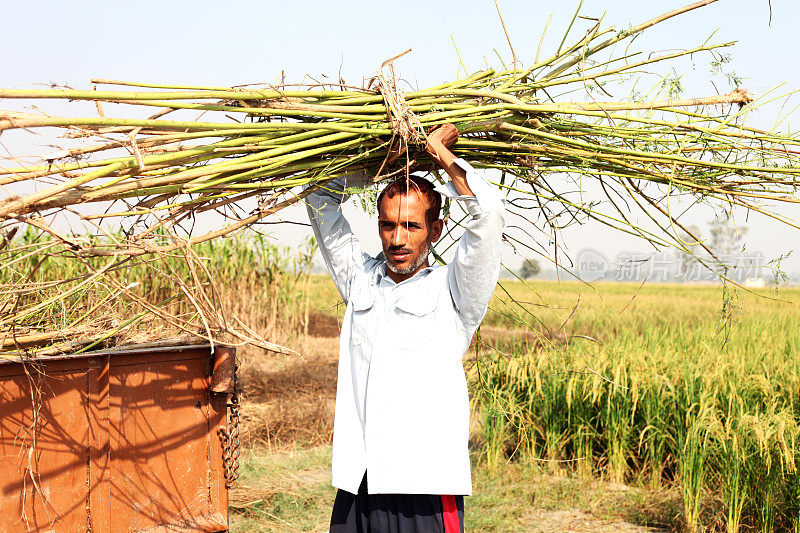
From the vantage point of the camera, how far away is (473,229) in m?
1.98

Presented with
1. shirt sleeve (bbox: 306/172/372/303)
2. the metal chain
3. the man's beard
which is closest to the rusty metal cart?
the metal chain

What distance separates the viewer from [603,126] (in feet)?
7.36

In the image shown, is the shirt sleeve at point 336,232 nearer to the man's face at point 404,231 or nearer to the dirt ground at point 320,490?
the man's face at point 404,231

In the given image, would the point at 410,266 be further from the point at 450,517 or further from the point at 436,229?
the point at 450,517

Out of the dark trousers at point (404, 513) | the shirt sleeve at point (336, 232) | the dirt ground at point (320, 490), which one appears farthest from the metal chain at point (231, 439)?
the dirt ground at point (320, 490)

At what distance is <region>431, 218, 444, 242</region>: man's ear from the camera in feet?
7.52

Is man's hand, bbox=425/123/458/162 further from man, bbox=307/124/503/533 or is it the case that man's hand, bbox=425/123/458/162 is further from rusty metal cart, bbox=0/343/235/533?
rusty metal cart, bbox=0/343/235/533

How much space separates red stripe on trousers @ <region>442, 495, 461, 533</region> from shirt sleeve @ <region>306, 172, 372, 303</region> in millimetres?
754

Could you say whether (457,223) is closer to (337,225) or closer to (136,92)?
(337,225)

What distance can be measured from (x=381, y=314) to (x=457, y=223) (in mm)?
520

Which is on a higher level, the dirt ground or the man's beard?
the man's beard

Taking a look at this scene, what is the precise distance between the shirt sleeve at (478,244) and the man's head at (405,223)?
114mm

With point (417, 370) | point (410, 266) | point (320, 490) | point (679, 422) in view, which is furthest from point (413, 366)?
point (320, 490)

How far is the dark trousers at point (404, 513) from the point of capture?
2.01m
